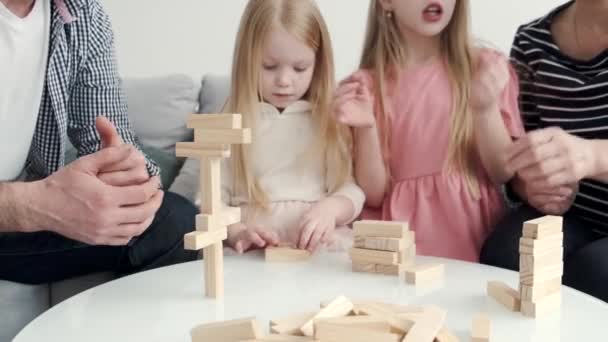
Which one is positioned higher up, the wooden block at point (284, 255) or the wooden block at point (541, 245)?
the wooden block at point (541, 245)

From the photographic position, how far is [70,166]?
1068mm

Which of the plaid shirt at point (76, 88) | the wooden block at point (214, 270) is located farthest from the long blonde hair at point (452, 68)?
the wooden block at point (214, 270)

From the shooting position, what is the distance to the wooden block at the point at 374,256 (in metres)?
1.00

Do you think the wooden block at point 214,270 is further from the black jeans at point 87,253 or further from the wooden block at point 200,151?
the black jeans at point 87,253

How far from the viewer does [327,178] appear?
1.45m

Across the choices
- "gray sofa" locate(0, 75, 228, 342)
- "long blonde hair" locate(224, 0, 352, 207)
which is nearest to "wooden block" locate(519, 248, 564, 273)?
"long blonde hair" locate(224, 0, 352, 207)

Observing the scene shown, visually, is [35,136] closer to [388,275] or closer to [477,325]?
[388,275]

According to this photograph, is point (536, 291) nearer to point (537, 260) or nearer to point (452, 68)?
point (537, 260)

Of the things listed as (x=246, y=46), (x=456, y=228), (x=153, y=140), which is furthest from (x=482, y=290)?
(x=153, y=140)

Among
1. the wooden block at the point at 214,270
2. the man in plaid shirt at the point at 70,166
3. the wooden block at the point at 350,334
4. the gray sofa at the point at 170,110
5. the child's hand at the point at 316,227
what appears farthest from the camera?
the gray sofa at the point at 170,110

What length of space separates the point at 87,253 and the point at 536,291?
31.1 inches

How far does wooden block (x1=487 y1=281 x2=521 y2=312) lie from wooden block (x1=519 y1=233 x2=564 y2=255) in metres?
0.06

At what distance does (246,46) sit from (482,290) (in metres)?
0.71

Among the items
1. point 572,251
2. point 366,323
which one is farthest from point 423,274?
point 572,251
